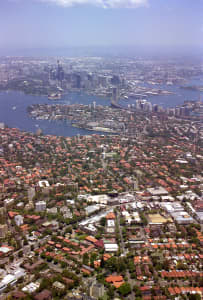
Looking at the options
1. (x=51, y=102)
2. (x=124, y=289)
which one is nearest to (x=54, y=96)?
(x=51, y=102)

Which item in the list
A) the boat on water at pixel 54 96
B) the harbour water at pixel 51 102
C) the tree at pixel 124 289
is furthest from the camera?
the boat on water at pixel 54 96

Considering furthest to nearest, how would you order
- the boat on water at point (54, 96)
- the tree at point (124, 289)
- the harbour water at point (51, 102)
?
the boat on water at point (54, 96), the harbour water at point (51, 102), the tree at point (124, 289)

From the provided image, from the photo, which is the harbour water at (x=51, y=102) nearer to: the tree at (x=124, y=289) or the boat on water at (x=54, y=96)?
the boat on water at (x=54, y=96)

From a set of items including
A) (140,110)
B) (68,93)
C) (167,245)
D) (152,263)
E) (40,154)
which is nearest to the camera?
(152,263)

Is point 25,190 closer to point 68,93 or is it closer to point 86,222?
point 86,222

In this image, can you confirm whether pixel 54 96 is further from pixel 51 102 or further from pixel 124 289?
pixel 124 289

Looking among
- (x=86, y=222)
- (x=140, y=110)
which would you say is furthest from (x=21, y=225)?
(x=140, y=110)

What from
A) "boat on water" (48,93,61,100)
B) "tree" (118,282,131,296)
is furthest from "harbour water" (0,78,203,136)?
"tree" (118,282,131,296)

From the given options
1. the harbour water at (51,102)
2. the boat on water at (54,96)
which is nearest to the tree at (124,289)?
the harbour water at (51,102)
